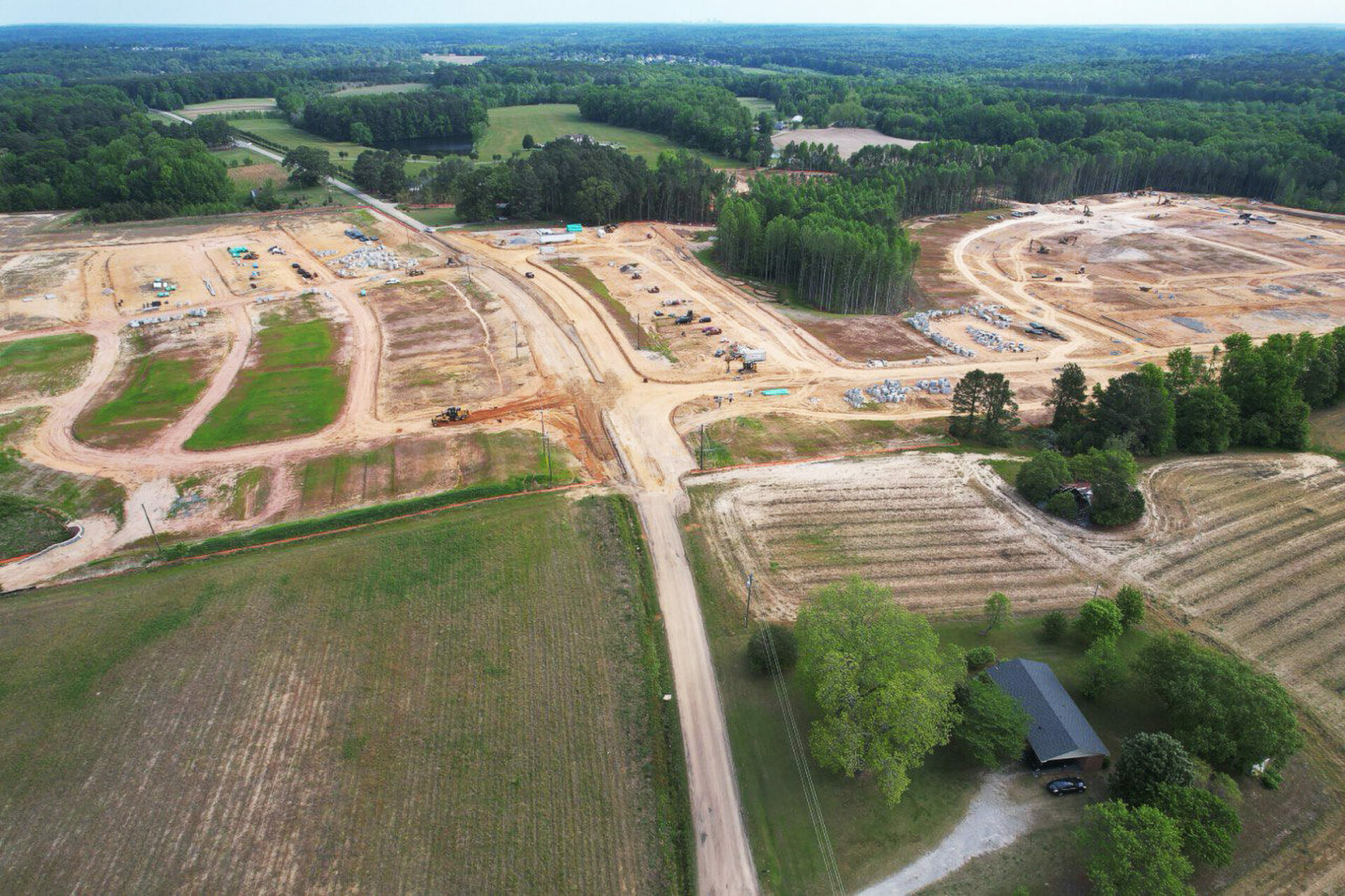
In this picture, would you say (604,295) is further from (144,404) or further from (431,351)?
(144,404)

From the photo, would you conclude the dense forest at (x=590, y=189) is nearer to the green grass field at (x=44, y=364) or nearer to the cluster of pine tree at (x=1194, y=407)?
the green grass field at (x=44, y=364)

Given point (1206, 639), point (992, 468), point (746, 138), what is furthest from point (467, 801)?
point (746, 138)

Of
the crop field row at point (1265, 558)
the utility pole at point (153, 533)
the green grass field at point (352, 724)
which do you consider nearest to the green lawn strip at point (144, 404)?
the utility pole at point (153, 533)

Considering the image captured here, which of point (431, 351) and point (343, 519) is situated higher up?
point (431, 351)

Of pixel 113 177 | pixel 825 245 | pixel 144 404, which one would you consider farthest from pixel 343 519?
pixel 113 177

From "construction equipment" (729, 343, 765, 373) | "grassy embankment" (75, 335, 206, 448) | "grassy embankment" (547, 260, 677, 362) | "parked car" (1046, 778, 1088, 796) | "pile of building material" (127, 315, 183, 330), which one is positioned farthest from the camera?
"pile of building material" (127, 315, 183, 330)

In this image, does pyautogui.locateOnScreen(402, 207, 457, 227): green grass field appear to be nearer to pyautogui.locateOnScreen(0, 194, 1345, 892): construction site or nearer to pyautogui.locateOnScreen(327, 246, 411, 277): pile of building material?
pyautogui.locateOnScreen(0, 194, 1345, 892): construction site

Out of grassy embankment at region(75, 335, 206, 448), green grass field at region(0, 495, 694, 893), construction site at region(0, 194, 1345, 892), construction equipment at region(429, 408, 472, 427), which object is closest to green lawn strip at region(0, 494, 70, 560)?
construction site at region(0, 194, 1345, 892)
